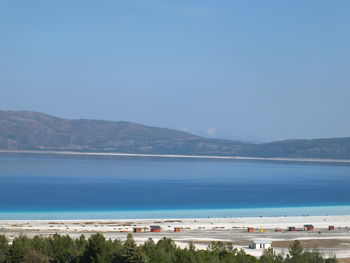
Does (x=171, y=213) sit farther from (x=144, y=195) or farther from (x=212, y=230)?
(x=144, y=195)

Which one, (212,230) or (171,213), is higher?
(171,213)

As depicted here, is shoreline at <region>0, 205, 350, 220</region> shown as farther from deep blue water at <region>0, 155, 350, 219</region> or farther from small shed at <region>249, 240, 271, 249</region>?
small shed at <region>249, 240, 271, 249</region>

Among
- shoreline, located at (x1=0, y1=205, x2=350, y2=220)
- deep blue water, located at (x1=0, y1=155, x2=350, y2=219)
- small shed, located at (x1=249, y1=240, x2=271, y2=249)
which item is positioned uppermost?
deep blue water, located at (x1=0, y1=155, x2=350, y2=219)

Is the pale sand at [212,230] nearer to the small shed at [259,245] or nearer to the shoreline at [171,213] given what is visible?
the small shed at [259,245]

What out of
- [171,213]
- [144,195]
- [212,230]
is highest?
[144,195]

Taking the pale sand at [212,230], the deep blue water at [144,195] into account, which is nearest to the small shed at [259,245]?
the pale sand at [212,230]

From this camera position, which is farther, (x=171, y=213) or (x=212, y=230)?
(x=171, y=213)

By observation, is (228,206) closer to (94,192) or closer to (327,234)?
(94,192)

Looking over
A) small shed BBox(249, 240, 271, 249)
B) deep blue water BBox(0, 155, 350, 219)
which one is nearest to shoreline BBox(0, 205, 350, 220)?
deep blue water BBox(0, 155, 350, 219)

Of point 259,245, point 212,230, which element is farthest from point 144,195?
point 259,245
